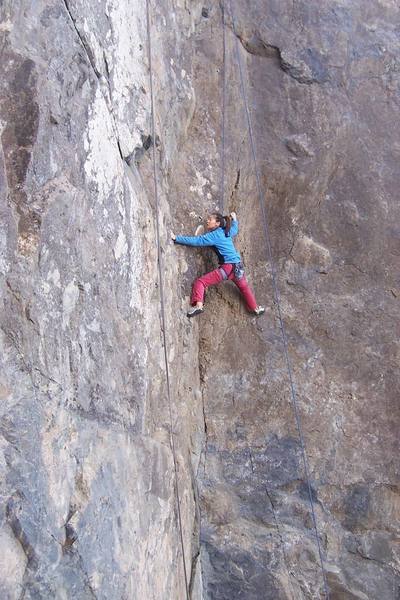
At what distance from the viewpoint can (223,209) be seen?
696 cm

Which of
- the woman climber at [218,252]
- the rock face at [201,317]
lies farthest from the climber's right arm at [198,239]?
the rock face at [201,317]

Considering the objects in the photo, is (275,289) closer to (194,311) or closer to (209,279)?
(209,279)

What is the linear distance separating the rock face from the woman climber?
A: 171 mm

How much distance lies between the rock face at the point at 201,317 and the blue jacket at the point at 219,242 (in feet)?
0.58

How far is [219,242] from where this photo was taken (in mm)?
6449

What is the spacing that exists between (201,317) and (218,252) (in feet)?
2.68

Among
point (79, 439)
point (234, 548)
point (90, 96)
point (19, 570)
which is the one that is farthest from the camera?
point (234, 548)

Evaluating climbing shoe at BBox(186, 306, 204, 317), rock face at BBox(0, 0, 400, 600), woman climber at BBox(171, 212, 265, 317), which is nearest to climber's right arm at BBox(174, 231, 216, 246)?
woman climber at BBox(171, 212, 265, 317)

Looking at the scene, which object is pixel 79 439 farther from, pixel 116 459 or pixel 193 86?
pixel 193 86

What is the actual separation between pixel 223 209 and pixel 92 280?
2.57 m

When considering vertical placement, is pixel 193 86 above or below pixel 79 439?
above

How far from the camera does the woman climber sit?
642cm

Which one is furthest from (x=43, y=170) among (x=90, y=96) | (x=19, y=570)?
(x=19, y=570)

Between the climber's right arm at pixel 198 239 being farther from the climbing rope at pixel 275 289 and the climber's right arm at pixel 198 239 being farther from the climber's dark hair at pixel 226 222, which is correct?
the climbing rope at pixel 275 289
